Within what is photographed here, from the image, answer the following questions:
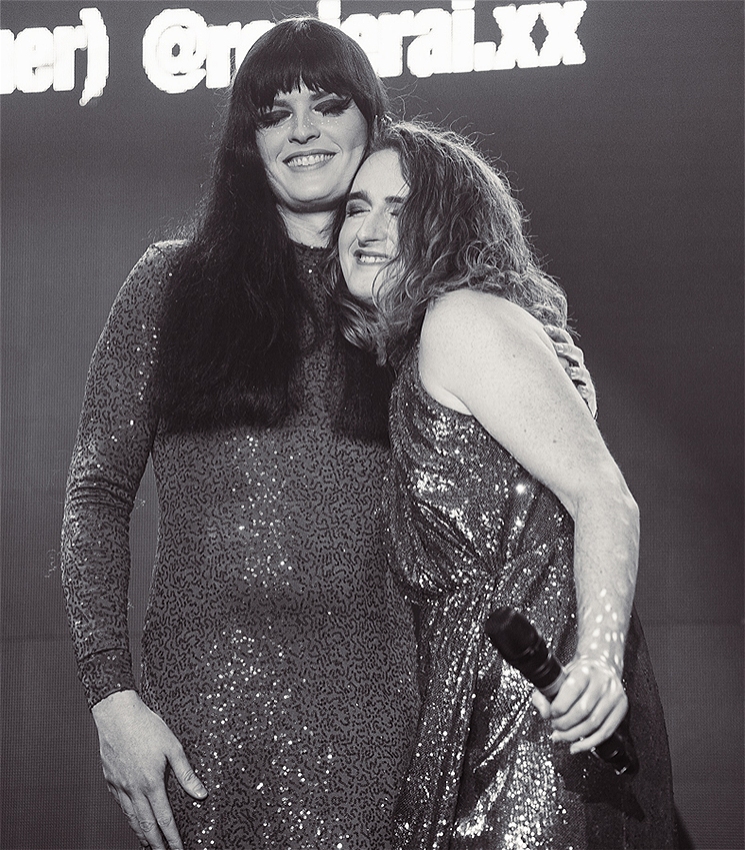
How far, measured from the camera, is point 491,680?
4.66ft

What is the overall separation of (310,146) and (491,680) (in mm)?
810

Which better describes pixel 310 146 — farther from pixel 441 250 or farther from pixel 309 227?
pixel 441 250

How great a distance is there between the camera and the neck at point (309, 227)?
1.84 metres

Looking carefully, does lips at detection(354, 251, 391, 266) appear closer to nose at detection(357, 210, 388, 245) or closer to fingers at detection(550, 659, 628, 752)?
nose at detection(357, 210, 388, 245)

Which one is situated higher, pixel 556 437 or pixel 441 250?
pixel 441 250

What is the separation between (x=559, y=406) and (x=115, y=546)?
61 cm

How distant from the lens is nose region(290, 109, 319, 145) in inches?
70.3

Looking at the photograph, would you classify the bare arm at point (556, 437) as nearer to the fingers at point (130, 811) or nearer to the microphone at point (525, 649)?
the microphone at point (525, 649)

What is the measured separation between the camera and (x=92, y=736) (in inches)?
129

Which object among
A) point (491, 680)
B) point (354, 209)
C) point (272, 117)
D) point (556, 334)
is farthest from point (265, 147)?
point (491, 680)

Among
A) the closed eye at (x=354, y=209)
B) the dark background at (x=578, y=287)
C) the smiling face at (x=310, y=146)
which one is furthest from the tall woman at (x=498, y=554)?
the dark background at (x=578, y=287)

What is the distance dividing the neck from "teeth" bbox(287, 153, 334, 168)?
7 centimetres

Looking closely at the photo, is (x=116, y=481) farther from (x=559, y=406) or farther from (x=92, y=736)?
(x=92, y=736)

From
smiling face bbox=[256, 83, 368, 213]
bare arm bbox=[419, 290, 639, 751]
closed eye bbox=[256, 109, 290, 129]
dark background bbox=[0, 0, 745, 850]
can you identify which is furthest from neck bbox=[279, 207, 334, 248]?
dark background bbox=[0, 0, 745, 850]
